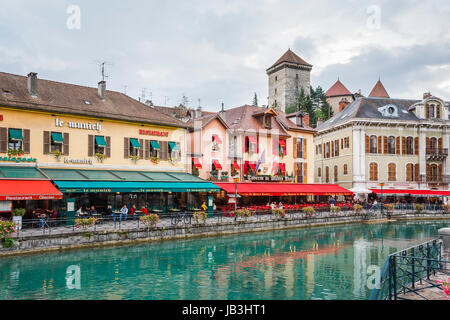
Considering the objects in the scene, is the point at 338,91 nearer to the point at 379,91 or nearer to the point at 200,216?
the point at 379,91

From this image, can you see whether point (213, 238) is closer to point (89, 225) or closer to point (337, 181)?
point (89, 225)

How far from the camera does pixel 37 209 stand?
21875 mm

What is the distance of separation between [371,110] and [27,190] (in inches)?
1522

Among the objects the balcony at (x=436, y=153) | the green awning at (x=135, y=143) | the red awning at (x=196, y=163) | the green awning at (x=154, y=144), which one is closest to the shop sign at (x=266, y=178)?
the red awning at (x=196, y=163)

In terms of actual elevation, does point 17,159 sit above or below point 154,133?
below

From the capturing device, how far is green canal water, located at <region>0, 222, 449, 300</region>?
12.6 m

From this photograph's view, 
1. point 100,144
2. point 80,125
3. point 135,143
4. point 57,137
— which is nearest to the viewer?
point 57,137

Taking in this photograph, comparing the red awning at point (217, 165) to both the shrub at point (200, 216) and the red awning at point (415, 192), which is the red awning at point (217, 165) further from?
the red awning at point (415, 192)

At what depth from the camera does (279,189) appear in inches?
1325

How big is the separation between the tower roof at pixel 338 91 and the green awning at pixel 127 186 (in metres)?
70.5

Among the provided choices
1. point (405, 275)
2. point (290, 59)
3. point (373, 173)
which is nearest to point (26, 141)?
point (405, 275)

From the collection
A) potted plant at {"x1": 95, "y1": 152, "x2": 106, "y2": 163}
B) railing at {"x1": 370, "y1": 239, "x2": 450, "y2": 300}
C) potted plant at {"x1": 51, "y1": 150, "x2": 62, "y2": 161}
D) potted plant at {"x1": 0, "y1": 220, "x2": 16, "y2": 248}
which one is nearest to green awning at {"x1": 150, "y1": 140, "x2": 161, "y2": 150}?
potted plant at {"x1": 95, "y1": 152, "x2": 106, "y2": 163}

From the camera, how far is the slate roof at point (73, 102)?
23359mm
